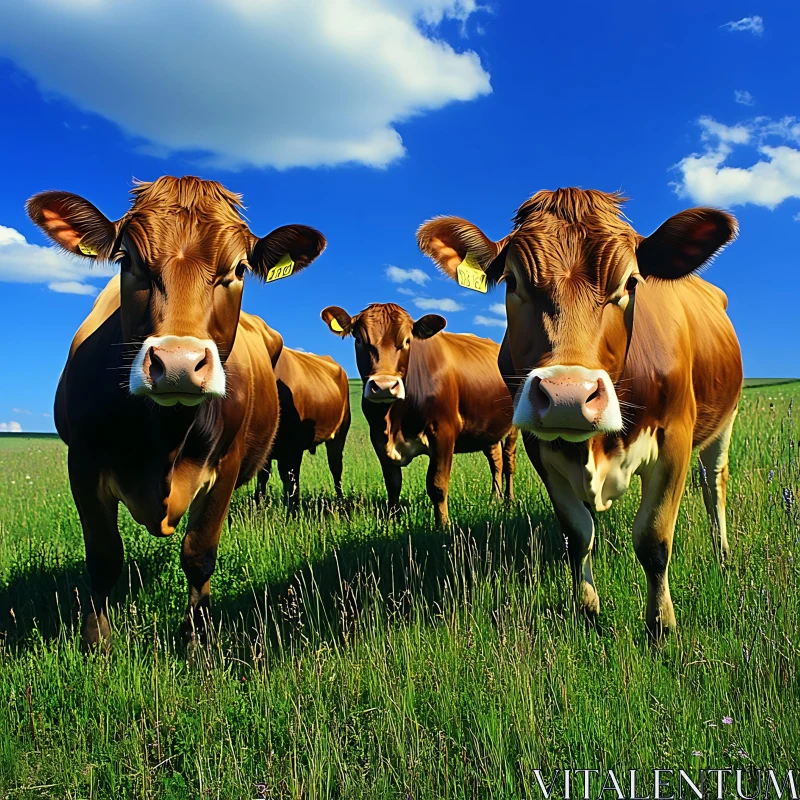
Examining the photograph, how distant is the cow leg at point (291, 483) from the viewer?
8711 millimetres

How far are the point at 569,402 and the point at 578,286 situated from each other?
2.49 ft

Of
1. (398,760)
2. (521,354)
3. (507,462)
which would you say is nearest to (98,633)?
(398,760)

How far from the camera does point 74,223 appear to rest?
13.3 ft


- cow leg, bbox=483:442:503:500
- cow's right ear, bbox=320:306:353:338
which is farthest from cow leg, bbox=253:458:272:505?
cow leg, bbox=483:442:503:500

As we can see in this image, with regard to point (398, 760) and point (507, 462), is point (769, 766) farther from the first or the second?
point (507, 462)

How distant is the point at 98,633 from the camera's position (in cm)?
412

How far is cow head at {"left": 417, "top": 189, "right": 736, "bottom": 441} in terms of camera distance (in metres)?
2.95

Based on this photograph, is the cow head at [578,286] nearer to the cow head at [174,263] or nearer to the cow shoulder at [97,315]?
the cow head at [174,263]

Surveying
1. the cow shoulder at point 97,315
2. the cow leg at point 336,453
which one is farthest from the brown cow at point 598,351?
the cow leg at point 336,453

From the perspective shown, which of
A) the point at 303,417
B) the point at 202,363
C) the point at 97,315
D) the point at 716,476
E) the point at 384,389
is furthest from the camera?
the point at 303,417

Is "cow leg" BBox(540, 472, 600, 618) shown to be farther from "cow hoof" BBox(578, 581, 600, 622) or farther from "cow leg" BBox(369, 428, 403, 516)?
"cow leg" BBox(369, 428, 403, 516)

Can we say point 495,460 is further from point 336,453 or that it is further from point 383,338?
point 383,338

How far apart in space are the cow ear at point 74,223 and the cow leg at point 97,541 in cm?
133

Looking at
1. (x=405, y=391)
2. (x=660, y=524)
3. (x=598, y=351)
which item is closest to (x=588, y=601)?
(x=660, y=524)
